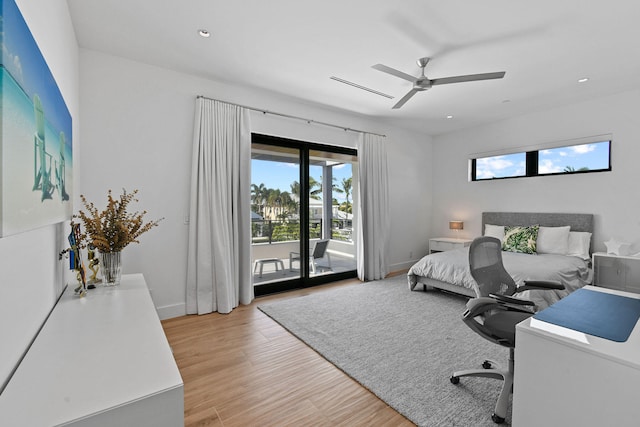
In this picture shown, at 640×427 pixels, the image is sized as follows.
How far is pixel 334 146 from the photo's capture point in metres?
4.75

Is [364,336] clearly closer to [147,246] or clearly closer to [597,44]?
[147,246]

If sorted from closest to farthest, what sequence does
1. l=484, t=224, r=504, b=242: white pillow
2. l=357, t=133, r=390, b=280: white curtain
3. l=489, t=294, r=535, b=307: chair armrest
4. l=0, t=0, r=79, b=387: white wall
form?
l=0, t=0, r=79, b=387: white wall → l=489, t=294, r=535, b=307: chair armrest → l=484, t=224, r=504, b=242: white pillow → l=357, t=133, r=390, b=280: white curtain

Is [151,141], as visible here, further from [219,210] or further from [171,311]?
[171,311]

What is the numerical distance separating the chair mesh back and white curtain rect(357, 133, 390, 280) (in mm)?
2600

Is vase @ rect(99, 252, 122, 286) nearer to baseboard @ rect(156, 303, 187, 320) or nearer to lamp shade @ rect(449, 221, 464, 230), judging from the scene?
baseboard @ rect(156, 303, 187, 320)

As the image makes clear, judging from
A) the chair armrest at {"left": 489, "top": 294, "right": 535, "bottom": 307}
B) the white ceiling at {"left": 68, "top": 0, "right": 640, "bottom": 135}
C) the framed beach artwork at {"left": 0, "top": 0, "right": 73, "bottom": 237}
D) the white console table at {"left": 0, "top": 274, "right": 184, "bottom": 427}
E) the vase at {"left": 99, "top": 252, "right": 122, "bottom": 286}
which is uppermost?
the white ceiling at {"left": 68, "top": 0, "right": 640, "bottom": 135}

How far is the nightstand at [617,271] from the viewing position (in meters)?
3.56

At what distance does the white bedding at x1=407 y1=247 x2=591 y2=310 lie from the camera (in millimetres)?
3075

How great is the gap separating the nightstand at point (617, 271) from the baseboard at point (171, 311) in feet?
17.4

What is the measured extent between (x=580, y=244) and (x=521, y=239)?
27.1 inches

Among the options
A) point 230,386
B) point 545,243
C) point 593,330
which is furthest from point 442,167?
point 230,386

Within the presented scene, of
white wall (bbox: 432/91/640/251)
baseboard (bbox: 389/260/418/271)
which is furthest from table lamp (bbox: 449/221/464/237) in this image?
baseboard (bbox: 389/260/418/271)

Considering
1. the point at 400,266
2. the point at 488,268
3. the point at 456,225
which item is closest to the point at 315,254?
the point at 400,266

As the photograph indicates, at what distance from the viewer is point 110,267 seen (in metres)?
2.07
